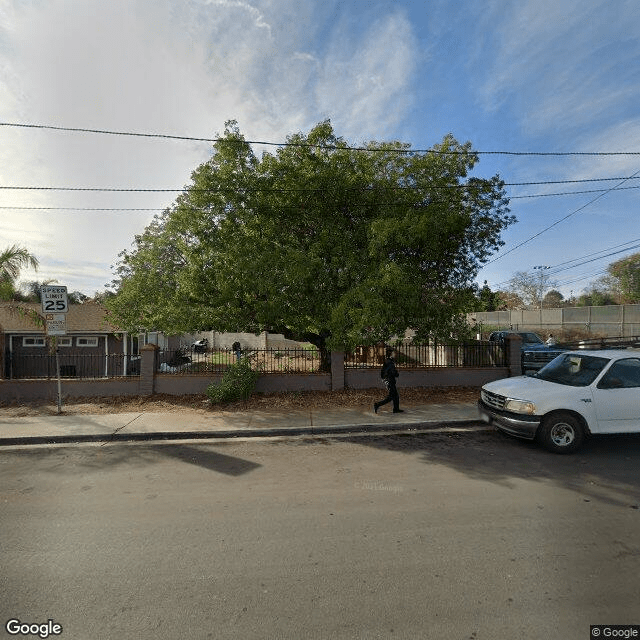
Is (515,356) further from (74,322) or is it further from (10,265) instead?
(74,322)

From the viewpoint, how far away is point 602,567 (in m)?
3.18

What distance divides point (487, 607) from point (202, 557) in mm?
2279

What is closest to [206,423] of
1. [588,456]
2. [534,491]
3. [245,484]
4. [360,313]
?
[245,484]

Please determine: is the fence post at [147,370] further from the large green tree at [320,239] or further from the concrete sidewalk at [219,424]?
the concrete sidewalk at [219,424]

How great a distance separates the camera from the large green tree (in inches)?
385

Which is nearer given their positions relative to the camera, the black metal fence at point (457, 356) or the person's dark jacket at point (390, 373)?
the person's dark jacket at point (390, 373)

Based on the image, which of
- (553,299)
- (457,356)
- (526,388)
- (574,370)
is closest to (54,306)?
(526,388)

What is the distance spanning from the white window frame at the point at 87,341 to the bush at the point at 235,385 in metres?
13.7

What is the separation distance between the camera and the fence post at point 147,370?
10.8 meters

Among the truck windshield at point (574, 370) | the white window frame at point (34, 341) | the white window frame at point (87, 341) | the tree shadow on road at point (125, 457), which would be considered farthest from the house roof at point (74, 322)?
the truck windshield at point (574, 370)

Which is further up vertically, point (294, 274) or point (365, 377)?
point (294, 274)

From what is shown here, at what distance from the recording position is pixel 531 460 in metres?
5.81

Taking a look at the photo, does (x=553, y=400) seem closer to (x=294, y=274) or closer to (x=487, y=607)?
(x=487, y=607)

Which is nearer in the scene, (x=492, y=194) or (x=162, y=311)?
(x=162, y=311)
